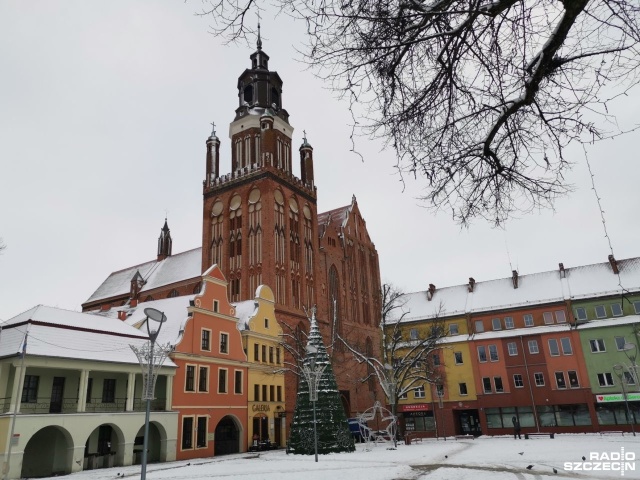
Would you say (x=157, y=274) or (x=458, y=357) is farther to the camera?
(x=157, y=274)

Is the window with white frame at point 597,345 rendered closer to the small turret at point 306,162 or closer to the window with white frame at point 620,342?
the window with white frame at point 620,342

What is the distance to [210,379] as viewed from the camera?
29.4 m

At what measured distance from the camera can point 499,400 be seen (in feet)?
141

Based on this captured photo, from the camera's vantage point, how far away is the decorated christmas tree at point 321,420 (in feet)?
80.3

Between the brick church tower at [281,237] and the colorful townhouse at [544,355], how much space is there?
26.2ft

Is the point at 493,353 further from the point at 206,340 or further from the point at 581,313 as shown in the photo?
the point at 206,340

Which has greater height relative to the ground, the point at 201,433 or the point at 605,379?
the point at 605,379

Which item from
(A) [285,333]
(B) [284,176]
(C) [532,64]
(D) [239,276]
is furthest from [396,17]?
(B) [284,176]

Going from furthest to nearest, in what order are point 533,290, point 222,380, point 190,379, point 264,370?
point 533,290, point 264,370, point 222,380, point 190,379

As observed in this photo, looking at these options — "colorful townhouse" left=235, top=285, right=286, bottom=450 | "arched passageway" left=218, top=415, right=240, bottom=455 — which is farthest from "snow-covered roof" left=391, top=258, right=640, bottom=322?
"arched passageway" left=218, top=415, right=240, bottom=455

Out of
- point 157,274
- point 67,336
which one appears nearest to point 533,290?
point 67,336

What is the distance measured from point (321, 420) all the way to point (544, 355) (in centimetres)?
2627

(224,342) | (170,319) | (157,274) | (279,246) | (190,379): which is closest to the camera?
(190,379)

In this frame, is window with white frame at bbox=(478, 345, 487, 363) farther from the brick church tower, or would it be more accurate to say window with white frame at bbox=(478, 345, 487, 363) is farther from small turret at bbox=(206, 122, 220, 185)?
small turret at bbox=(206, 122, 220, 185)
